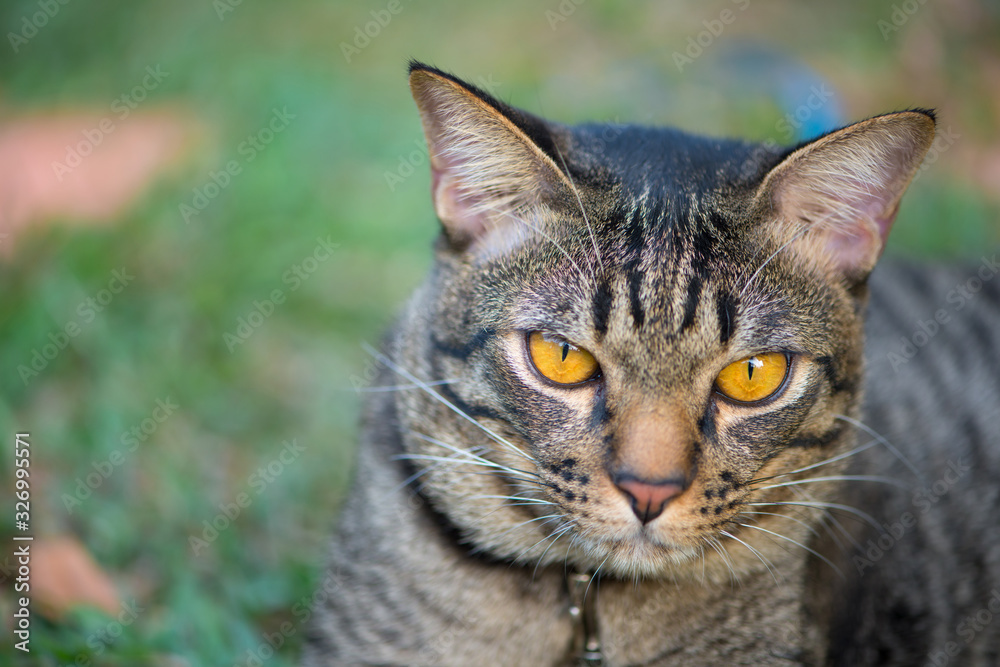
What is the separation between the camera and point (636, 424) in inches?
75.5

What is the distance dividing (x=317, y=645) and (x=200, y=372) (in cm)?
168

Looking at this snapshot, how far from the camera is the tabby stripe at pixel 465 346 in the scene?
214cm

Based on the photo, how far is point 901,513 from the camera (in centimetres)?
270

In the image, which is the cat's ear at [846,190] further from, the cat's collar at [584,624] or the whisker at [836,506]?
the cat's collar at [584,624]

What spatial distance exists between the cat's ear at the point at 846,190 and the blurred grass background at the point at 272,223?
1.88 metres

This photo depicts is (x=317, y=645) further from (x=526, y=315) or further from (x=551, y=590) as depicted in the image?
(x=526, y=315)

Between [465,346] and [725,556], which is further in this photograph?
[465,346]

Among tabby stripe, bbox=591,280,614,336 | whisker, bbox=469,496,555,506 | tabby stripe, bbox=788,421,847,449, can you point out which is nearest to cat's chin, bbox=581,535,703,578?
whisker, bbox=469,496,555,506

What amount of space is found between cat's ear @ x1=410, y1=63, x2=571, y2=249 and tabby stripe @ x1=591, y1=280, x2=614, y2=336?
12.3 inches

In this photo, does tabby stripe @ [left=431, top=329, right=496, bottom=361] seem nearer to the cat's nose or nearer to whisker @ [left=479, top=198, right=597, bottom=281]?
whisker @ [left=479, top=198, right=597, bottom=281]

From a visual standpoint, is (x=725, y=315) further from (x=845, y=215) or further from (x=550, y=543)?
(x=550, y=543)

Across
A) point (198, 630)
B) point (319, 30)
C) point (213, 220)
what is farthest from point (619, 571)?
point (319, 30)

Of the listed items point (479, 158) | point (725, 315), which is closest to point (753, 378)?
point (725, 315)

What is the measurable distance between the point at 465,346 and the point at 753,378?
739 mm
